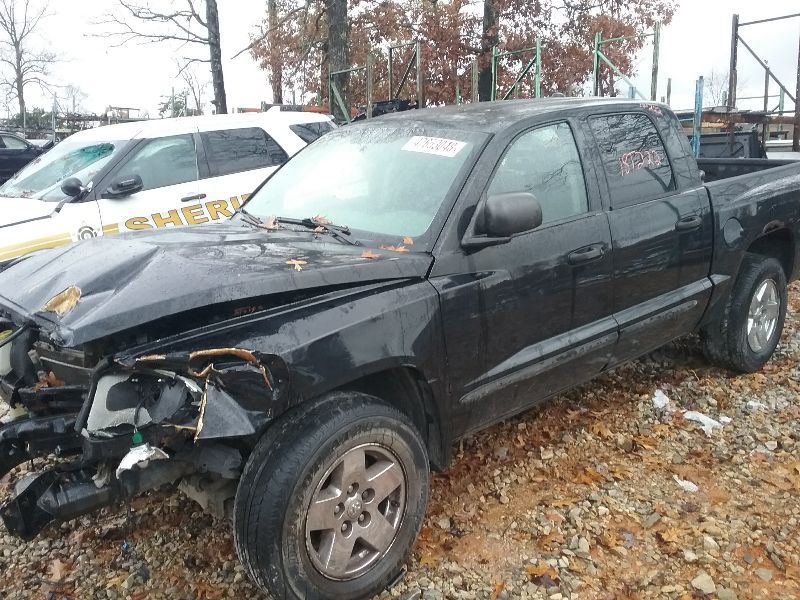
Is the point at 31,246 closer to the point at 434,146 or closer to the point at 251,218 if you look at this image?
the point at 251,218

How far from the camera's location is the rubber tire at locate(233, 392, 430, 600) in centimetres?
230

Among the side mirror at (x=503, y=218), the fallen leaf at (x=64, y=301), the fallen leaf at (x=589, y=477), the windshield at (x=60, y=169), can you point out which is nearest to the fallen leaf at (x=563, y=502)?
the fallen leaf at (x=589, y=477)

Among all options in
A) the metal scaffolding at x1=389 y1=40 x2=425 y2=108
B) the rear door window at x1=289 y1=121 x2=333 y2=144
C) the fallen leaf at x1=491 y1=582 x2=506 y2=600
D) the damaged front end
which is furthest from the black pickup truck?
the metal scaffolding at x1=389 y1=40 x2=425 y2=108

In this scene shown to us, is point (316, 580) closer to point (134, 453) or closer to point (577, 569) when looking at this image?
point (134, 453)

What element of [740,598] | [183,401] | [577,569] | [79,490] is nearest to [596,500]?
[577,569]

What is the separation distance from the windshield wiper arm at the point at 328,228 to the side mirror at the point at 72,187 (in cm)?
337

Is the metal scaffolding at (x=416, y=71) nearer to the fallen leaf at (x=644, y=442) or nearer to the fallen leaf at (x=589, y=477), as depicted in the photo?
the fallen leaf at (x=644, y=442)

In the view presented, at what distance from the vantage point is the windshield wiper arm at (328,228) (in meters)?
3.12

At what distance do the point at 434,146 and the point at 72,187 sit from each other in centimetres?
399

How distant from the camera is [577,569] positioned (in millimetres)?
2846

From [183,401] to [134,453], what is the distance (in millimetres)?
217

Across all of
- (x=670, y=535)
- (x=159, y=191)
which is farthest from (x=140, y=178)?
(x=670, y=535)

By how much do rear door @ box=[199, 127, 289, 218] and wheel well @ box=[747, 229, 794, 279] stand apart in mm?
4305

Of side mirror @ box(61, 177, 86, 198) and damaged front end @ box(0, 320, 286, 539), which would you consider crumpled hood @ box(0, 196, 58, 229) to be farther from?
damaged front end @ box(0, 320, 286, 539)
